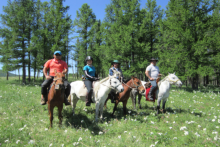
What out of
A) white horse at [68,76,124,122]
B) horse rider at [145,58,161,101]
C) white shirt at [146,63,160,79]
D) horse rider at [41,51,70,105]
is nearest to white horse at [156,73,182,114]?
horse rider at [145,58,161,101]

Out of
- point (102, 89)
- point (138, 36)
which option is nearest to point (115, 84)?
point (102, 89)

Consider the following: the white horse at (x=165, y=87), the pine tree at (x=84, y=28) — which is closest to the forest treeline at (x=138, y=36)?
the pine tree at (x=84, y=28)

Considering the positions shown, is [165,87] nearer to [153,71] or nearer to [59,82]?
[153,71]

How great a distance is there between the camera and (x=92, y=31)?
27719 millimetres

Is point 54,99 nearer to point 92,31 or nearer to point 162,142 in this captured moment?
point 162,142

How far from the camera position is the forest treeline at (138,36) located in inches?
657

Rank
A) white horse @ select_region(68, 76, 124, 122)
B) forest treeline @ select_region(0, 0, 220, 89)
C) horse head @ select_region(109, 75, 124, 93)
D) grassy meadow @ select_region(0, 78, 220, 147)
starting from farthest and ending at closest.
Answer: forest treeline @ select_region(0, 0, 220, 89), white horse @ select_region(68, 76, 124, 122), horse head @ select_region(109, 75, 124, 93), grassy meadow @ select_region(0, 78, 220, 147)

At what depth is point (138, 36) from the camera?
2022cm

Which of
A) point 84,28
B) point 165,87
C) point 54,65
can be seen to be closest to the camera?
point 54,65

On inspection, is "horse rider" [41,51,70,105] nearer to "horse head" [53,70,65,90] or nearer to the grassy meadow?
"horse head" [53,70,65,90]

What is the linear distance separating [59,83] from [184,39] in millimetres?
17597

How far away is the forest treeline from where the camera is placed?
54.7 feet

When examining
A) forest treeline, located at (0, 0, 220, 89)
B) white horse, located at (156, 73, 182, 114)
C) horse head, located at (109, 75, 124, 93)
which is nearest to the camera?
horse head, located at (109, 75, 124, 93)

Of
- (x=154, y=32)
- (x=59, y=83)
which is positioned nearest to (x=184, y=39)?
(x=154, y=32)
